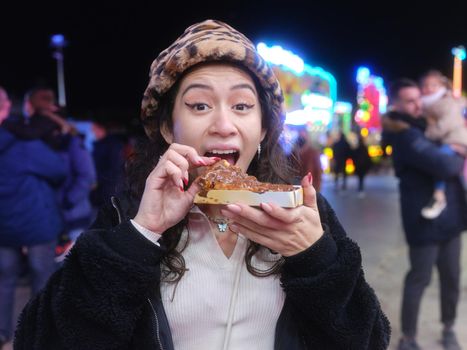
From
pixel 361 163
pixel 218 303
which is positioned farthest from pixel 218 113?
pixel 361 163

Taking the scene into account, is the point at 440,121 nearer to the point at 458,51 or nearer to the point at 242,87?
the point at 242,87

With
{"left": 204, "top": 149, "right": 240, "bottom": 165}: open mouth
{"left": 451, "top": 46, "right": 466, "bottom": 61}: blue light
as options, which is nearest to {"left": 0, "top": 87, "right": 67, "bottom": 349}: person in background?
{"left": 204, "top": 149, "right": 240, "bottom": 165}: open mouth

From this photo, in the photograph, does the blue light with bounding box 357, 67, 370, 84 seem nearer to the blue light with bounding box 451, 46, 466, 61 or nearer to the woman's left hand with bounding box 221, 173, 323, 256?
the blue light with bounding box 451, 46, 466, 61

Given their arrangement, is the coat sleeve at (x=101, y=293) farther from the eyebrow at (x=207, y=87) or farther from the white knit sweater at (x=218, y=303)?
the eyebrow at (x=207, y=87)

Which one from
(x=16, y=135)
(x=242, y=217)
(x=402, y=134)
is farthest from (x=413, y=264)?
(x=16, y=135)

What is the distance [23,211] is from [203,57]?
301 centimetres

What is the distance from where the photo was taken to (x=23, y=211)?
386cm

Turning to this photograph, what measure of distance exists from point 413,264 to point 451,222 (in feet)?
1.61

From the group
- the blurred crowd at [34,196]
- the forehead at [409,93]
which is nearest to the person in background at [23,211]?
the blurred crowd at [34,196]

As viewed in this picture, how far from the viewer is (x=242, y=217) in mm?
1250

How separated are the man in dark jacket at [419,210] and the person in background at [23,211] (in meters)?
3.17

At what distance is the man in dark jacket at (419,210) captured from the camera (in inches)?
149

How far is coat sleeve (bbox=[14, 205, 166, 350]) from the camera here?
1.24 metres

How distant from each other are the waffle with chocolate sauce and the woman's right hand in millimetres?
40
